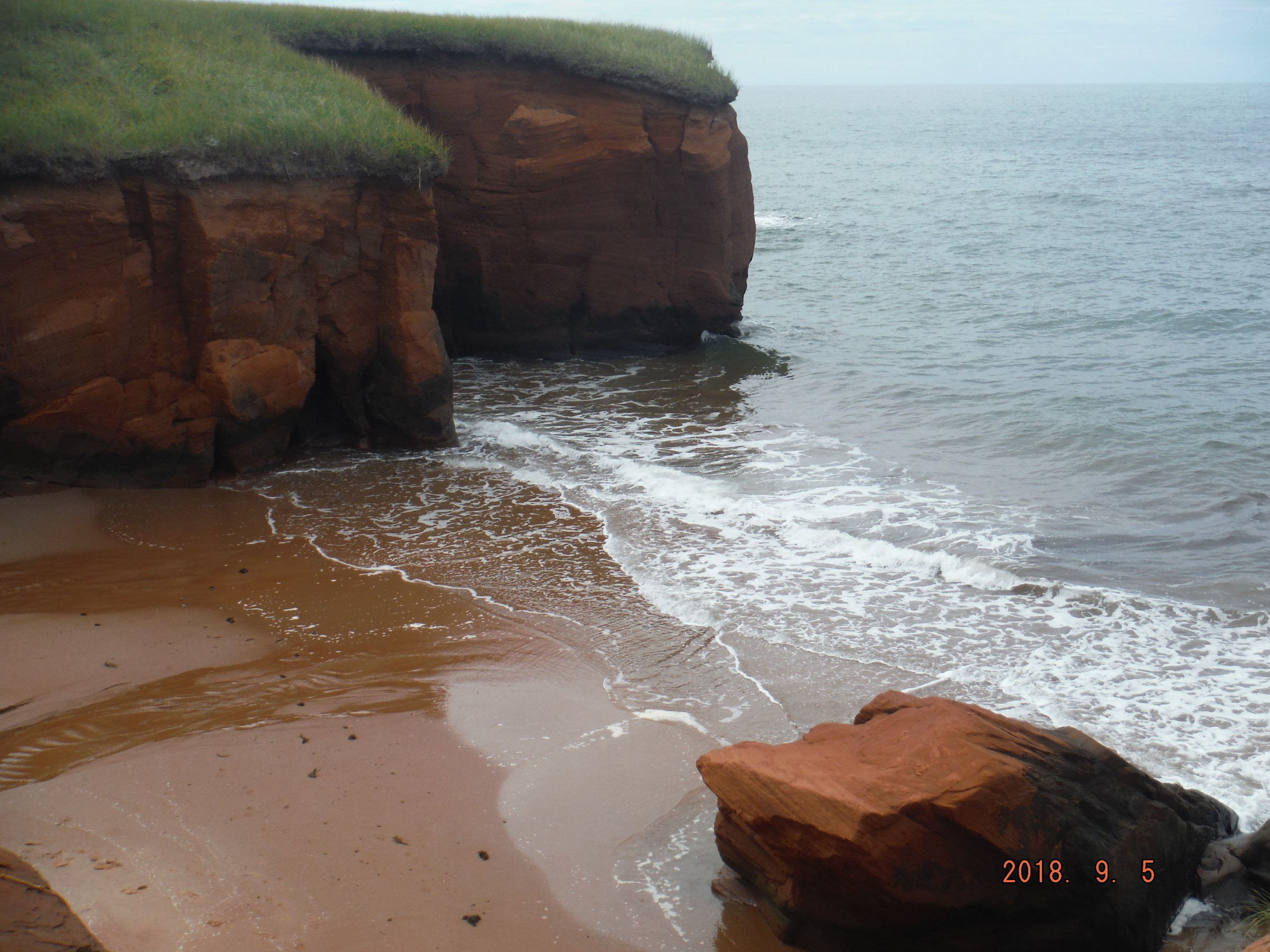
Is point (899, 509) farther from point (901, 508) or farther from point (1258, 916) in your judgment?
point (1258, 916)

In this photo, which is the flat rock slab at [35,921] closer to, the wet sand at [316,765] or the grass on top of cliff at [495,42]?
the wet sand at [316,765]

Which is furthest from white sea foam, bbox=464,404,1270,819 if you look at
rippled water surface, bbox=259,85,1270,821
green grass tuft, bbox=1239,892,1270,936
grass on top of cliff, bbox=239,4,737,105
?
grass on top of cliff, bbox=239,4,737,105

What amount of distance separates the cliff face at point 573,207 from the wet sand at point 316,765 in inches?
275

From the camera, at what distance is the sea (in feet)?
18.9

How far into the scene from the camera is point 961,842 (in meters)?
3.63

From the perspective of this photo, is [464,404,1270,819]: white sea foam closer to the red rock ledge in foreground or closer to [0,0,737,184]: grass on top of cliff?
the red rock ledge in foreground

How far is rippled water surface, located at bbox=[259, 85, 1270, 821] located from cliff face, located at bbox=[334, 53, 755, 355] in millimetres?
681

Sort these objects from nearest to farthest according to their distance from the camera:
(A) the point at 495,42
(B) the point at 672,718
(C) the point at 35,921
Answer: (C) the point at 35,921 → (B) the point at 672,718 → (A) the point at 495,42

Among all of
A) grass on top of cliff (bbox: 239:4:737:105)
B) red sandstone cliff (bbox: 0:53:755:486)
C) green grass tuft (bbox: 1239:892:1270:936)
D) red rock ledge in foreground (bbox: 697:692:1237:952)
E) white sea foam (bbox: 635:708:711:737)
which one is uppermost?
grass on top of cliff (bbox: 239:4:737:105)

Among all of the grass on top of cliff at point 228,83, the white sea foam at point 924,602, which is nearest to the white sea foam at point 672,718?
the white sea foam at point 924,602

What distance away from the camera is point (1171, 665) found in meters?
5.92

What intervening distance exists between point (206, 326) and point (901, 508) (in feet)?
19.8

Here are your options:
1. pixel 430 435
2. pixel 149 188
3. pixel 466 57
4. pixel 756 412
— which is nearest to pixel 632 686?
pixel 430 435

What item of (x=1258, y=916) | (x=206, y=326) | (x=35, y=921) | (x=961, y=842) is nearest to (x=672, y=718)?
(x=961, y=842)
